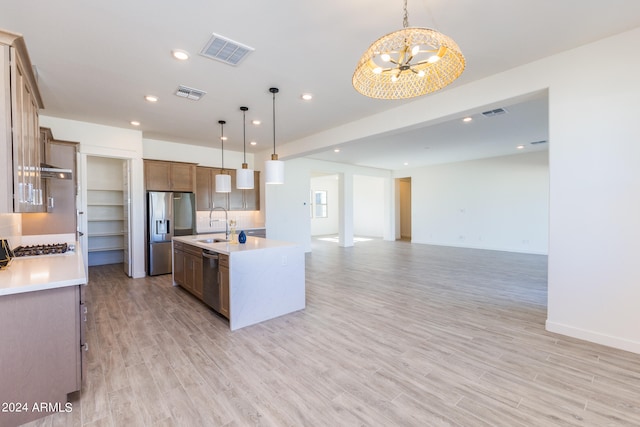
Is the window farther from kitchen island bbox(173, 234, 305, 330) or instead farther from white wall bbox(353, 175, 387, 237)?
kitchen island bbox(173, 234, 305, 330)

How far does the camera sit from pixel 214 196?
22.2 ft

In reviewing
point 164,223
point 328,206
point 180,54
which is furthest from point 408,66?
point 328,206

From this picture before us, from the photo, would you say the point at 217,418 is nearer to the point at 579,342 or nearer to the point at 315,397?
the point at 315,397

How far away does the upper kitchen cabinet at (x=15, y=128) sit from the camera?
186 centimetres

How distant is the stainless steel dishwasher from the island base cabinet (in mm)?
1577

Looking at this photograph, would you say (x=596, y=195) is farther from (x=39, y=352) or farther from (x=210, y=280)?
(x=39, y=352)

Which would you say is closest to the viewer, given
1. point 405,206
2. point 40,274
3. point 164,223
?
point 40,274

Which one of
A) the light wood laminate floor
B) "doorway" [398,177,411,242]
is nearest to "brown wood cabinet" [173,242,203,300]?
the light wood laminate floor

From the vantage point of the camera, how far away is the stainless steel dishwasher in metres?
3.56

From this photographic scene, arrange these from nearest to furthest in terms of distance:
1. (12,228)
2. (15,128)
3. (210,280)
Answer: (15,128) → (12,228) → (210,280)

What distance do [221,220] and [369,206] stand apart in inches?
312

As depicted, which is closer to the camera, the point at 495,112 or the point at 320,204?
the point at 495,112

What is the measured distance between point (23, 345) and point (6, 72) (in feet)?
5.78

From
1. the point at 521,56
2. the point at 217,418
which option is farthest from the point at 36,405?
the point at 521,56
